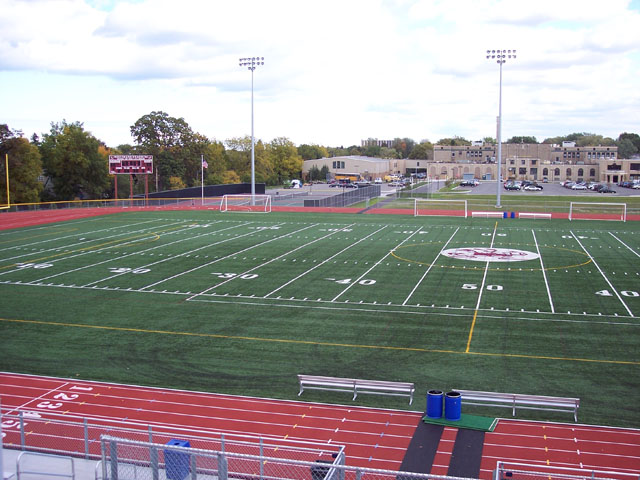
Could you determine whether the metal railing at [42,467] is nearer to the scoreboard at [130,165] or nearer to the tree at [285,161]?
the scoreboard at [130,165]

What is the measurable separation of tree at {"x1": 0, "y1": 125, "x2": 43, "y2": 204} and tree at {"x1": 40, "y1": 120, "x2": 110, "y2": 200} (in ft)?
21.6

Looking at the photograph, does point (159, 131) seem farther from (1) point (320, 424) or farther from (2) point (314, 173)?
(1) point (320, 424)

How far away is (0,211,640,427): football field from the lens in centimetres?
1711

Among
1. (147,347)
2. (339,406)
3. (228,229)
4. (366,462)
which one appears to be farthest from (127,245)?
(366,462)

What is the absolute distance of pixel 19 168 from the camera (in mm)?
69000

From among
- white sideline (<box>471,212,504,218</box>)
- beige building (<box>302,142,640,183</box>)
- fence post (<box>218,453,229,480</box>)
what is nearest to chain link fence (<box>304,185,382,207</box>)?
white sideline (<box>471,212,504,218</box>)

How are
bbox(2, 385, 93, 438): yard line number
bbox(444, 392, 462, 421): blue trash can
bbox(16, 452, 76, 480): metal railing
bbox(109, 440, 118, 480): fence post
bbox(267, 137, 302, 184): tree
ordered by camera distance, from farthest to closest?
bbox(267, 137, 302, 184): tree → bbox(444, 392, 462, 421): blue trash can → bbox(2, 385, 93, 438): yard line number → bbox(16, 452, 76, 480): metal railing → bbox(109, 440, 118, 480): fence post

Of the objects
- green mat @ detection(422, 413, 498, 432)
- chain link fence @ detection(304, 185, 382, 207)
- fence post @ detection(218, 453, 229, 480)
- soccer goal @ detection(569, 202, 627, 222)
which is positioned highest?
chain link fence @ detection(304, 185, 382, 207)

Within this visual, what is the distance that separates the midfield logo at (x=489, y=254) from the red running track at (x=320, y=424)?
1950cm

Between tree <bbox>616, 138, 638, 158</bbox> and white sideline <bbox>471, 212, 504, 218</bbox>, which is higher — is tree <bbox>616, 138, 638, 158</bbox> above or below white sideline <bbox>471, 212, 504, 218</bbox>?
above

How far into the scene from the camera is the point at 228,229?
150ft

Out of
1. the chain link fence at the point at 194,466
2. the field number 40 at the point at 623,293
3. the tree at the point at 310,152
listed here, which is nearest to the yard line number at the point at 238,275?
the field number 40 at the point at 623,293

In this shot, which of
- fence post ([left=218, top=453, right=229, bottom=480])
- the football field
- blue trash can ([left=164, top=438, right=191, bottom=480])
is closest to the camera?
fence post ([left=218, top=453, right=229, bottom=480])

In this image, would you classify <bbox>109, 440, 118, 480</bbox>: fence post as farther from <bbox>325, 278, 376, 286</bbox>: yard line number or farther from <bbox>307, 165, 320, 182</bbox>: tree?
<bbox>307, 165, 320, 182</bbox>: tree
